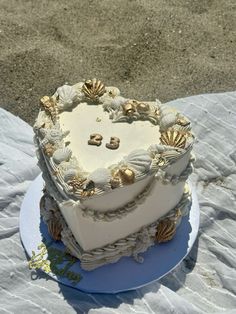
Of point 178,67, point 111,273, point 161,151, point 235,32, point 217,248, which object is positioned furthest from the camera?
point 235,32

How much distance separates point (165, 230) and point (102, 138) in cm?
47

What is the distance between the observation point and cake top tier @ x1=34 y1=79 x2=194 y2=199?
1938 millimetres

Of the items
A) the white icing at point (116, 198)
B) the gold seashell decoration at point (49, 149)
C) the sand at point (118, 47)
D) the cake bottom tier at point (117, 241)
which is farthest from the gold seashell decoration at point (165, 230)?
the sand at point (118, 47)

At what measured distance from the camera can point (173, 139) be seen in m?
2.05

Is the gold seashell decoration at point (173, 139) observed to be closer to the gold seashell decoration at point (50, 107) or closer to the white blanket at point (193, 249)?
the gold seashell decoration at point (50, 107)

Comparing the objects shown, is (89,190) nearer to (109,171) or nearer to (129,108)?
(109,171)

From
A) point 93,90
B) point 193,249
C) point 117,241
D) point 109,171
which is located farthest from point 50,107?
point 193,249

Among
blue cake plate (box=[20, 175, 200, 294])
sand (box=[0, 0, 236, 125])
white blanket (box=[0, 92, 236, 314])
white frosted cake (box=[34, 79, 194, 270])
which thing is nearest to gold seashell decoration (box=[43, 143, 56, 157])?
white frosted cake (box=[34, 79, 194, 270])

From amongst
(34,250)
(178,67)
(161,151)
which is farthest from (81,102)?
(178,67)

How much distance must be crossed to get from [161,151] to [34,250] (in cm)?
72

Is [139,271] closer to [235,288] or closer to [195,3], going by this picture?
[235,288]

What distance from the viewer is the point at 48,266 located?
226 cm

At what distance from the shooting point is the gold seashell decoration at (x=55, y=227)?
229 cm

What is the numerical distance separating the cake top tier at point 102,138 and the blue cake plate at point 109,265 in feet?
1.32
